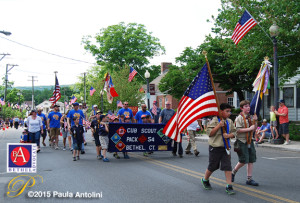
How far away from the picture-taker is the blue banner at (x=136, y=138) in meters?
11.9

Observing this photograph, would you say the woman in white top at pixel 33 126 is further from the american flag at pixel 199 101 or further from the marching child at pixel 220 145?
the marching child at pixel 220 145

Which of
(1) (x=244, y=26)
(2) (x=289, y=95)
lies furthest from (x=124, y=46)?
(1) (x=244, y=26)

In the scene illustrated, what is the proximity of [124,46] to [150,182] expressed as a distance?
46669 mm

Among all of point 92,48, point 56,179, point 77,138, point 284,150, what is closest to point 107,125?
point 77,138

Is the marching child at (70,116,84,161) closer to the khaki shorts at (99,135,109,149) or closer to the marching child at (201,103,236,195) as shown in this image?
the khaki shorts at (99,135,109,149)

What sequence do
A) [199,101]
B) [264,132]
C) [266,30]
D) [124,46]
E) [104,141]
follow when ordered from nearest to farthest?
[199,101], [104,141], [264,132], [266,30], [124,46]

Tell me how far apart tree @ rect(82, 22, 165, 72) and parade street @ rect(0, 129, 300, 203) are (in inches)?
1648

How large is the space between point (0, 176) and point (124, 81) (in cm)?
3760

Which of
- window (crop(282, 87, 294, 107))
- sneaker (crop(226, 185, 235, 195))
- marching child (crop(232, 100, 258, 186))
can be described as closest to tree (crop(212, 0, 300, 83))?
window (crop(282, 87, 294, 107))

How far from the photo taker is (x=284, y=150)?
14.9m

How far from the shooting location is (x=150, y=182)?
7.91 m

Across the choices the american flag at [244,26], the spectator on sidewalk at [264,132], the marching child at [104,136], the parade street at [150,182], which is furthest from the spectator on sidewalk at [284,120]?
the marching child at [104,136]

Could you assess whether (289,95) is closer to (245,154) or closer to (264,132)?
(264,132)

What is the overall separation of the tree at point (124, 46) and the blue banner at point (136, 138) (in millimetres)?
39829
